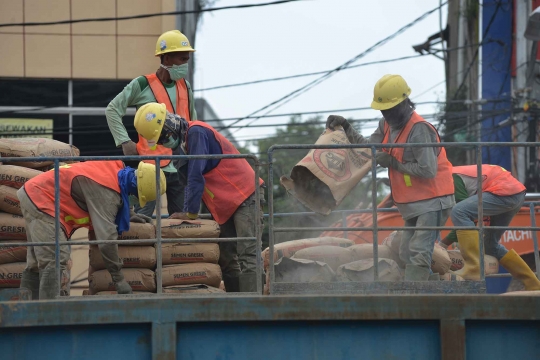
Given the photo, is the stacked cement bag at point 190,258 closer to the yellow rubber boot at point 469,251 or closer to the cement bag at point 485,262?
the yellow rubber boot at point 469,251

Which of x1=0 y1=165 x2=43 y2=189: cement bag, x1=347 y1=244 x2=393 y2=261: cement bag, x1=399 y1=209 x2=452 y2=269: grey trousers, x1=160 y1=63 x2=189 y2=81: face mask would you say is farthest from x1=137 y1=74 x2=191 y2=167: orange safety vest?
x1=399 y1=209 x2=452 y2=269: grey trousers

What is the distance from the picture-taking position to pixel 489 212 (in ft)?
23.3

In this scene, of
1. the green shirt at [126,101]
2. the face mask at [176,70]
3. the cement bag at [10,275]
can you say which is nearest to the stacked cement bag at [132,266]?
the cement bag at [10,275]

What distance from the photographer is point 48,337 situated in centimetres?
492

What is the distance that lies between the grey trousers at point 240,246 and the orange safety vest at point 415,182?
37.9 inches

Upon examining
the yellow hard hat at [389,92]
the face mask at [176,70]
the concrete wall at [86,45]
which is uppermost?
the concrete wall at [86,45]

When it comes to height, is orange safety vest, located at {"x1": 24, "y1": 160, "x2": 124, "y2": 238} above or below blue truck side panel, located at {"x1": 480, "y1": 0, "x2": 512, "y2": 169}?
below

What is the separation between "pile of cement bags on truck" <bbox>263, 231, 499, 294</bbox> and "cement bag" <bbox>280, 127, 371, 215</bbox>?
1.39 feet

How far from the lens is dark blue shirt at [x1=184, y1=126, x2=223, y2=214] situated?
616 cm

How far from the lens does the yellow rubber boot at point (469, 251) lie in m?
6.76

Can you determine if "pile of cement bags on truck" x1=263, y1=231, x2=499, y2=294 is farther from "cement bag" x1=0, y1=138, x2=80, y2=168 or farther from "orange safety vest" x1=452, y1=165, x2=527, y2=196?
"cement bag" x1=0, y1=138, x2=80, y2=168

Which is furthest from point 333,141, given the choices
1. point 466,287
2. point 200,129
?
point 466,287

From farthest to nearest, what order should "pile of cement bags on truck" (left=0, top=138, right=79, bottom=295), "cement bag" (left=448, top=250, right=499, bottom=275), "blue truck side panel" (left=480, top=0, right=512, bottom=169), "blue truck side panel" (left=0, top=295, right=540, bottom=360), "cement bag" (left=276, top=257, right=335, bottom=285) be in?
"blue truck side panel" (left=480, top=0, right=512, bottom=169)
"cement bag" (left=448, top=250, right=499, bottom=275)
"pile of cement bags on truck" (left=0, top=138, right=79, bottom=295)
"cement bag" (left=276, top=257, right=335, bottom=285)
"blue truck side panel" (left=0, top=295, right=540, bottom=360)

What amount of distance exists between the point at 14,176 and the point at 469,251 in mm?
3489
